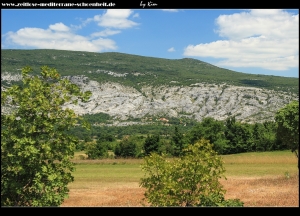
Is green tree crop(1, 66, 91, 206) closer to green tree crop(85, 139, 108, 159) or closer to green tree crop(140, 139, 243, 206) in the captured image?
green tree crop(140, 139, 243, 206)

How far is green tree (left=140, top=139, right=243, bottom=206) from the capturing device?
16.8 meters

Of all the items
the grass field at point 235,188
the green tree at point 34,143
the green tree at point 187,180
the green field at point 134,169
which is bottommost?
the green field at point 134,169

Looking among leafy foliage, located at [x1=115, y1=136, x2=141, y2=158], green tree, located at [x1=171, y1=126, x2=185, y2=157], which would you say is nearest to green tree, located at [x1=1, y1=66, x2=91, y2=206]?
green tree, located at [x1=171, y1=126, x2=185, y2=157]

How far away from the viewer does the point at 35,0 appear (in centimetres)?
711

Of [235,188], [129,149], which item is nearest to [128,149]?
[129,149]

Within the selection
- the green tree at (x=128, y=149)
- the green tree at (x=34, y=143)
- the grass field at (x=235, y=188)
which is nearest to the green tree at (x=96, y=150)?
the green tree at (x=128, y=149)

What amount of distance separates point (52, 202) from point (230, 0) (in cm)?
936

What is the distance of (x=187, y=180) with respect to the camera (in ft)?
57.4

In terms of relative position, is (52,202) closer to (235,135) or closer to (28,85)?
(28,85)

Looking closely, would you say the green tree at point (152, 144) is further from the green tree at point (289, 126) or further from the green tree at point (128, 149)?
the green tree at point (289, 126)

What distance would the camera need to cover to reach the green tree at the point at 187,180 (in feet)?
→ 55.0

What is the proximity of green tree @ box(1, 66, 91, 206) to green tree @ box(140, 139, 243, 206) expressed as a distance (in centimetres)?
614

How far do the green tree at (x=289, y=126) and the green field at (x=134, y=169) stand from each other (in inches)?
428
